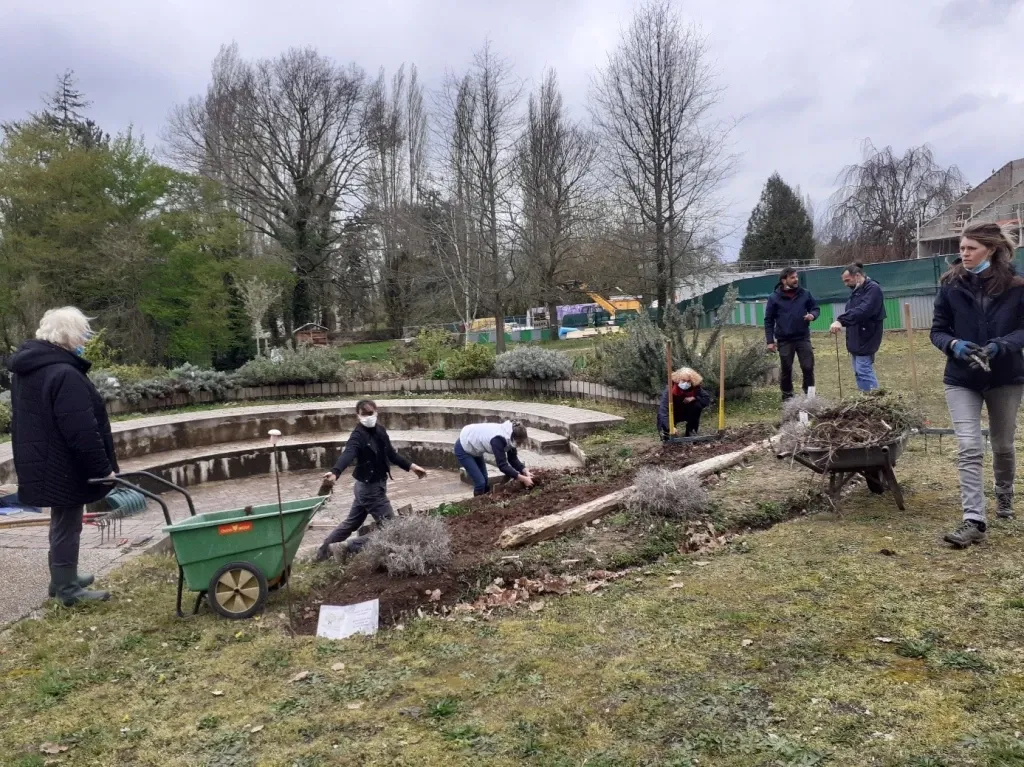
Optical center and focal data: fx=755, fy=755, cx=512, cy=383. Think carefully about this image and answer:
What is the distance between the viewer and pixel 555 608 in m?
3.88

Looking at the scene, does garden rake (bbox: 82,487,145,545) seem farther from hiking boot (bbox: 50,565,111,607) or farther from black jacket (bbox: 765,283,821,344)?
black jacket (bbox: 765,283,821,344)

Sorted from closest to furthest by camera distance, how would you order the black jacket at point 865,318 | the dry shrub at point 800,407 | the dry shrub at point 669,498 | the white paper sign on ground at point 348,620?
the white paper sign on ground at point 348,620
the dry shrub at point 669,498
the dry shrub at point 800,407
the black jacket at point 865,318

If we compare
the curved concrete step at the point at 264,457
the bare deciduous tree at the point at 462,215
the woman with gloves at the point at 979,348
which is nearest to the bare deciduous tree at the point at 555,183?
the bare deciduous tree at the point at 462,215

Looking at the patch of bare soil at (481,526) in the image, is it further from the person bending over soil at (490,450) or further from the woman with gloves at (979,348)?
the woman with gloves at (979,348)

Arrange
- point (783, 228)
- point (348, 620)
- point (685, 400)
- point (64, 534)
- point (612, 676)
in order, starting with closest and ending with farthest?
point (612, 676) → point (348, 620) → point (64, 534) → point (685, 400) → point (783, 228)

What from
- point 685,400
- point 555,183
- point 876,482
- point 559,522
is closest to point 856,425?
point 876,482

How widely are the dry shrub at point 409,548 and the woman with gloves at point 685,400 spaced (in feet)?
11.5

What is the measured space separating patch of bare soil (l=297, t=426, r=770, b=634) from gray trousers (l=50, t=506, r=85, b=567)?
4.47 feet

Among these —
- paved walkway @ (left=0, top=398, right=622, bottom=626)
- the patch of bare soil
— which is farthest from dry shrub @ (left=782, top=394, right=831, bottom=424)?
paved walkway @ (left=0, top=398, right=622, bottom=626)

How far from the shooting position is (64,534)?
14.0 ft

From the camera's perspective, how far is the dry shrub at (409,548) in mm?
4320

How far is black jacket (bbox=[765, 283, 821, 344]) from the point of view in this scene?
7820 millimetres

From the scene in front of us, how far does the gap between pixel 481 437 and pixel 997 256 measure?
4.02 meters

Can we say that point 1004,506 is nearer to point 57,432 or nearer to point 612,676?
point 612,676
